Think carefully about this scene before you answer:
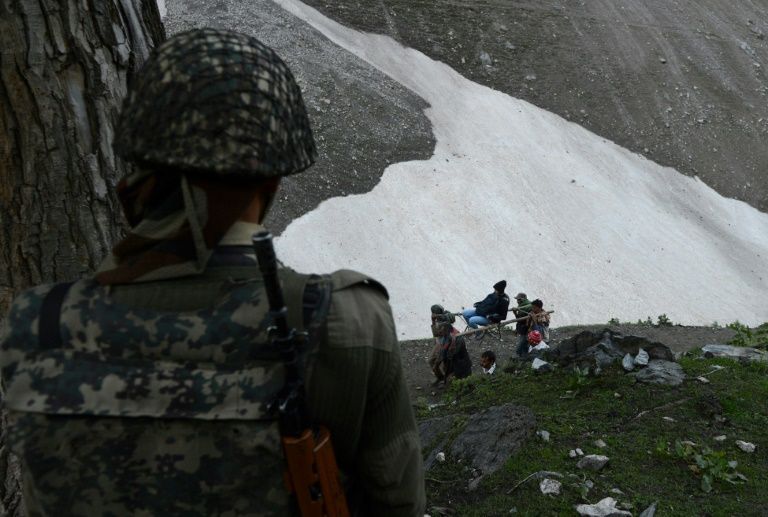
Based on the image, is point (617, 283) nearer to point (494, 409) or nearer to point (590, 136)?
point (590, 136)

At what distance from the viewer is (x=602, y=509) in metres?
5.46

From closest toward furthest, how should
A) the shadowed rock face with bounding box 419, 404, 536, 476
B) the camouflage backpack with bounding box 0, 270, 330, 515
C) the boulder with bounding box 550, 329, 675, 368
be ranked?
the camouflage backpack with bounding box 0, 270, 330, 515 → the shadowed rock face with bounding box 419, 404, 536, 476 → the boulder with bounding box 550, 329, 675, 368

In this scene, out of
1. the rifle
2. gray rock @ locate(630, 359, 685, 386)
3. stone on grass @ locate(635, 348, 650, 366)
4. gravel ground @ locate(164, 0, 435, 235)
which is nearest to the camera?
the rifle

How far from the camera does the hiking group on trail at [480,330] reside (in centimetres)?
1445

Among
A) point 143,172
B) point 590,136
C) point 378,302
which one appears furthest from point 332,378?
point 590,136

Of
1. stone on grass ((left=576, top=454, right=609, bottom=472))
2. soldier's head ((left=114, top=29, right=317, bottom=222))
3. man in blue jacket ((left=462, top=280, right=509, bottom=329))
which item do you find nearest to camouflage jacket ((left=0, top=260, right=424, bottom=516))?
soldier's head ((left=114, top=29, right=317, bottom=222))

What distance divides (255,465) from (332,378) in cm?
33

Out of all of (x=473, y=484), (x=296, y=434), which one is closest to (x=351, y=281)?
(x=296, y=434)

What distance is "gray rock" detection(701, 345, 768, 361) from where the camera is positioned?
9.22 meters

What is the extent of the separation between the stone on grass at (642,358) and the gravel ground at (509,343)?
7645 millimetres

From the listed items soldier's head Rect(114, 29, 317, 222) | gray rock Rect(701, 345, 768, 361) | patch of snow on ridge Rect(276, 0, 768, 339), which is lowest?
patch of snow on ridge Rect(276, 0, 768, 339)

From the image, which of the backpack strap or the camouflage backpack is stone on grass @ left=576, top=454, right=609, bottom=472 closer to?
the camouflage backpack

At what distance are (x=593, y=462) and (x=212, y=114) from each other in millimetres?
4970

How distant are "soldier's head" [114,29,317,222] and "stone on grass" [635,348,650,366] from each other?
6.59 meters
